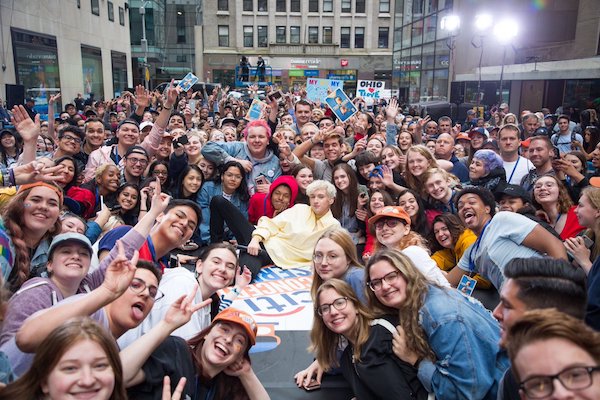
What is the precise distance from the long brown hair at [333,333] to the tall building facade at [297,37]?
44.6 m

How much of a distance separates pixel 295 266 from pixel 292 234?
16.4 inches

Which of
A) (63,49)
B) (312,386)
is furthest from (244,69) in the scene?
(312,386)

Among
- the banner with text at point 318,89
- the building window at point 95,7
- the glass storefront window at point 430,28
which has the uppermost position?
the building window at point 95,7

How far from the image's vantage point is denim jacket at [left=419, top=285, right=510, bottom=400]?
2500mm

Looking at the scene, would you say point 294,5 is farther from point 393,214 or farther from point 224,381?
point 224,381

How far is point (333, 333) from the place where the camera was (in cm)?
323

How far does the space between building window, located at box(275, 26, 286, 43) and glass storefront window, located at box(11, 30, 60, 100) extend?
30136mm

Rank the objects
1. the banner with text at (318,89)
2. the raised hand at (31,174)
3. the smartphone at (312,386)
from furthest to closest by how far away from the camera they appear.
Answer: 1. the banner with text at (318,89)
2. the raised hand at (31,174)
3. the smartphone at (312,386)

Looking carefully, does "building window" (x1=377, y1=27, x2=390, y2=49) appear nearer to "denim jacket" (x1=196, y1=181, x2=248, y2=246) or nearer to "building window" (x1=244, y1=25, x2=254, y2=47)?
"building window" (x1=244, y1=25, x2=254, y2=47)

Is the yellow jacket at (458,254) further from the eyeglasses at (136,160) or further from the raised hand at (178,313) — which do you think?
the eyeglasses at (136,160)

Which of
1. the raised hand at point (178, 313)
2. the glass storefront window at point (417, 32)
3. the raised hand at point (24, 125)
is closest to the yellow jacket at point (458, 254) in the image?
the raised hand at point (178, 313)

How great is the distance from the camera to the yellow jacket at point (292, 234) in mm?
5707

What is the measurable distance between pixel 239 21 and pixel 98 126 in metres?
42.9

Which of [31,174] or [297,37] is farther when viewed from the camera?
[297,37]
